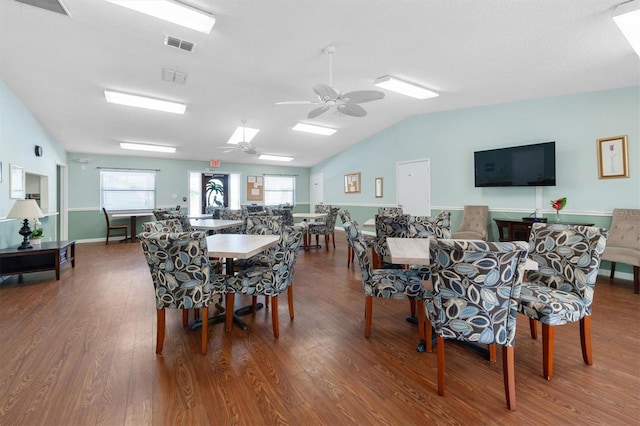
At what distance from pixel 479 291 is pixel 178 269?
74.6 inches

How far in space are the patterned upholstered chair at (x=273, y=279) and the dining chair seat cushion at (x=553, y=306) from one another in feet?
5.74

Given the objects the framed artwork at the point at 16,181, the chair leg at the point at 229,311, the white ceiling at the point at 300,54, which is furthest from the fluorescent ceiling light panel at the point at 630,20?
the framed artwork at the point at 16,181

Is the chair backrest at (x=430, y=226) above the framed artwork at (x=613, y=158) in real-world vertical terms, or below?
below

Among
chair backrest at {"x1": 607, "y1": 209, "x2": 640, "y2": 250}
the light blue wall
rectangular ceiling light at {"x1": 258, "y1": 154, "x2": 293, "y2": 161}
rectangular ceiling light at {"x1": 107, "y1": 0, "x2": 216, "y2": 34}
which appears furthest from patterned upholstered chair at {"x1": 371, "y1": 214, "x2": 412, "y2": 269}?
rectangular ceiling light at {"x1": 258, "y1": 154, "x2": 293, "y2": 161}

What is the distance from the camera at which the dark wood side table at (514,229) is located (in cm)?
461

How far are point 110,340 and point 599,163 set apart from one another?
6399mm

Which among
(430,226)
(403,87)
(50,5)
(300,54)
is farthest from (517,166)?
(50,5)

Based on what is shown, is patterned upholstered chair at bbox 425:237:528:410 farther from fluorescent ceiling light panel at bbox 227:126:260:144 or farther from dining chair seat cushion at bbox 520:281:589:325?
fluorescent ceiling light panel at bbox 227:126:260:144

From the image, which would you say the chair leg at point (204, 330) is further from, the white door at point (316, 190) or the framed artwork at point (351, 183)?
the white door at point (316, 190)

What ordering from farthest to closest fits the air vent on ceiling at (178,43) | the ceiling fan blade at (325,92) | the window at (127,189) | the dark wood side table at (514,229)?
the window at (127,189), the dark wood side table at (514,229), the ceiling fan blade at (325,92), the air vent on ceiling at (178,43)

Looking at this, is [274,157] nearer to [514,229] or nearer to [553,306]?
[514,229]

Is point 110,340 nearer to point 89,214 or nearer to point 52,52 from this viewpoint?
point 52,52

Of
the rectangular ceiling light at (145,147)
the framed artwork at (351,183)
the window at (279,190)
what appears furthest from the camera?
the window at (279,190)

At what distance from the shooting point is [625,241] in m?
3.78
